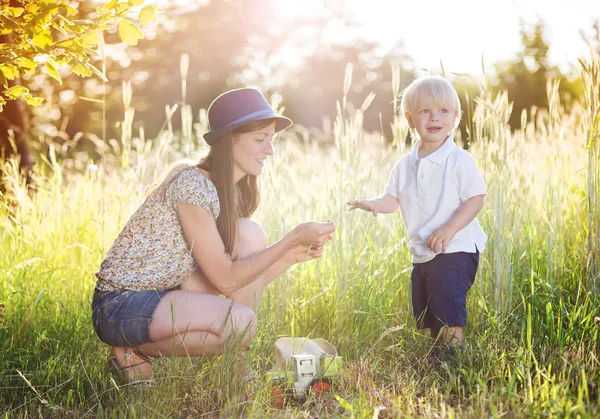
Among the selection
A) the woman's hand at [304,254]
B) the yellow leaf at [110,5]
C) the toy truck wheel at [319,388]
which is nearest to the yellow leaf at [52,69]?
the yellow leaf at [110,5]

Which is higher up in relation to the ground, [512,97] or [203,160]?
[203,160]

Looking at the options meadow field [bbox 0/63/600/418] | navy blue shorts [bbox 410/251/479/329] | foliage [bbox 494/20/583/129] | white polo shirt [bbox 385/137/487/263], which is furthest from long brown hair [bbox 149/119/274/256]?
foliage [bbox 494/20/583/129]

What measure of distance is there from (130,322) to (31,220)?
1.62m

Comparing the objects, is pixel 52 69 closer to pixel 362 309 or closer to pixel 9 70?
pixel 9 70

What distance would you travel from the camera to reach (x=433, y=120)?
2.65 meters

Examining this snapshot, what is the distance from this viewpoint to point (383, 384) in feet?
7.37

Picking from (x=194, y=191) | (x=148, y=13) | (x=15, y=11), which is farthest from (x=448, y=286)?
(x=15, y=11)

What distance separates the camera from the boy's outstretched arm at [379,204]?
8.61 feet

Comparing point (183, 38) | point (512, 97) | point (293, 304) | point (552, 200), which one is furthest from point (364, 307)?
point (512, 97)

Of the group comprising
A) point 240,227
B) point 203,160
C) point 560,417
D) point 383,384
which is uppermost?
point 203,160

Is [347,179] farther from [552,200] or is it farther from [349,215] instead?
[552,200]

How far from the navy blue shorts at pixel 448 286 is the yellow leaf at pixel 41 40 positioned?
1692mm

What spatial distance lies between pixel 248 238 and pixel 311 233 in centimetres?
45

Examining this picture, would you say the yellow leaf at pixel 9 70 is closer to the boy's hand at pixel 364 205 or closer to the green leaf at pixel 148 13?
the green leaf at pixel 148 13
